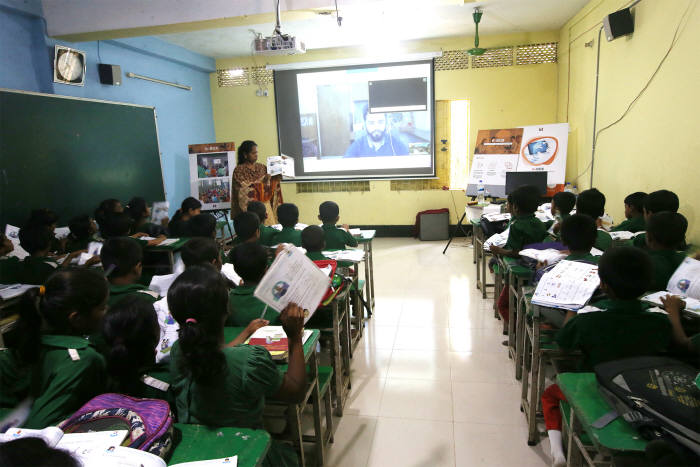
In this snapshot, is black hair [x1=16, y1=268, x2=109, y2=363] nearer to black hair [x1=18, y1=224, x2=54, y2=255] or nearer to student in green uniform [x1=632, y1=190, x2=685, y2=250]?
black hair [x1=18, y1=224, x2=54, y2=255]

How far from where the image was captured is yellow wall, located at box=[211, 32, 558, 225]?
6.12 meters

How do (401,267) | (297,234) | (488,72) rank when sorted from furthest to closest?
(488,72), (401,267), (297,234)

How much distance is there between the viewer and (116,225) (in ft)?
12.5

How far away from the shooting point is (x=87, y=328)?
4.59 feet

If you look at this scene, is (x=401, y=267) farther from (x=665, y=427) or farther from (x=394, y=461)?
(x=665, y=427)

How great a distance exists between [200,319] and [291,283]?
30cm

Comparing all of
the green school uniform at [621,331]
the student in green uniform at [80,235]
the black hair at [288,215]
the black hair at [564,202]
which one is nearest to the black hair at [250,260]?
the green school uniform at [621,331]

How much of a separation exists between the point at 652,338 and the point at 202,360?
4.94ft

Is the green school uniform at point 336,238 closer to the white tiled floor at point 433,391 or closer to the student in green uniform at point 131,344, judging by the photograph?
the white tiled floor at point 433,391

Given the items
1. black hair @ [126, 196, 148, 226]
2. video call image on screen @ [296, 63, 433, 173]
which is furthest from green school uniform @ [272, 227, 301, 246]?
video call image on screen @ [296, 63, 433, 173]

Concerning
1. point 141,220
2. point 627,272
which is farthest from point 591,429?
point 141,220

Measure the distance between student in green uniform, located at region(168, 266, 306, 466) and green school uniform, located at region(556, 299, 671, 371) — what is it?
106 cm

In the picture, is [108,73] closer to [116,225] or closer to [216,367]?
[116,225]

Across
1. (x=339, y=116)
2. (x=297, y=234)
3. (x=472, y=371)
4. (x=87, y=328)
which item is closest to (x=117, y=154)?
(x=297, y=234)
